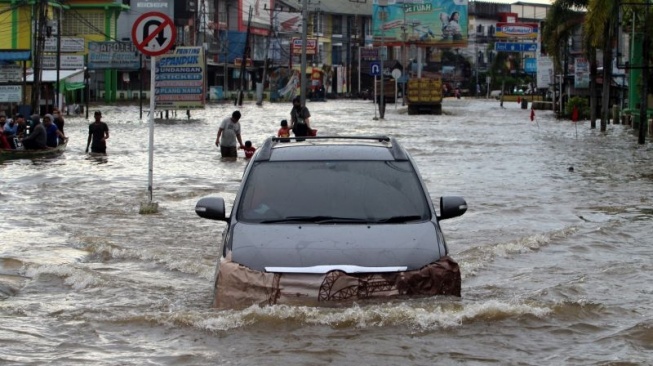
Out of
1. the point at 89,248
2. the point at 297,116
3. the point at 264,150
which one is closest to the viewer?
the point at 264,150

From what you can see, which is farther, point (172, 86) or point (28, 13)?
point (28, 13)

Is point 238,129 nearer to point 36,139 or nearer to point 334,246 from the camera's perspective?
point 36,139

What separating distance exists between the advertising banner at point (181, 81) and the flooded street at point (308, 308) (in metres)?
Answer: 27.1

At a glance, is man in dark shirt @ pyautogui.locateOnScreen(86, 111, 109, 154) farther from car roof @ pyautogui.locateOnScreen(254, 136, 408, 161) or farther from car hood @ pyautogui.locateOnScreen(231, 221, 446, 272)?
car hood @ pyautogui.locateOnScreen(231, 221, 446, 272)

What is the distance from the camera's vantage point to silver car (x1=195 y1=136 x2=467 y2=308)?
317 inches

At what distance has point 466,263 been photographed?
1250 centimetres

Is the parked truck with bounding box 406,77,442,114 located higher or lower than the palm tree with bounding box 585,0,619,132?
lower

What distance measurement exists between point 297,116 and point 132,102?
204 ft

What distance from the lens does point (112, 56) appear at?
69.8 meters

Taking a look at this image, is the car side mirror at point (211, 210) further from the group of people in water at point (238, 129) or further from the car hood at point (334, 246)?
the group of people in water at point (238, 129)

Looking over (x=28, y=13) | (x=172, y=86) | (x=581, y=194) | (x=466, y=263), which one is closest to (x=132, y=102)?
(x=28, y=13)

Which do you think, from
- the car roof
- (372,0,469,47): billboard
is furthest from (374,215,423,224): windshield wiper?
(372,0,469,47): billboard

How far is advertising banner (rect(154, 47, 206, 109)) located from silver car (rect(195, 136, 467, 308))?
44553mm

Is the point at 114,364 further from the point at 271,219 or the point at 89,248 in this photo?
the point at 89,248
